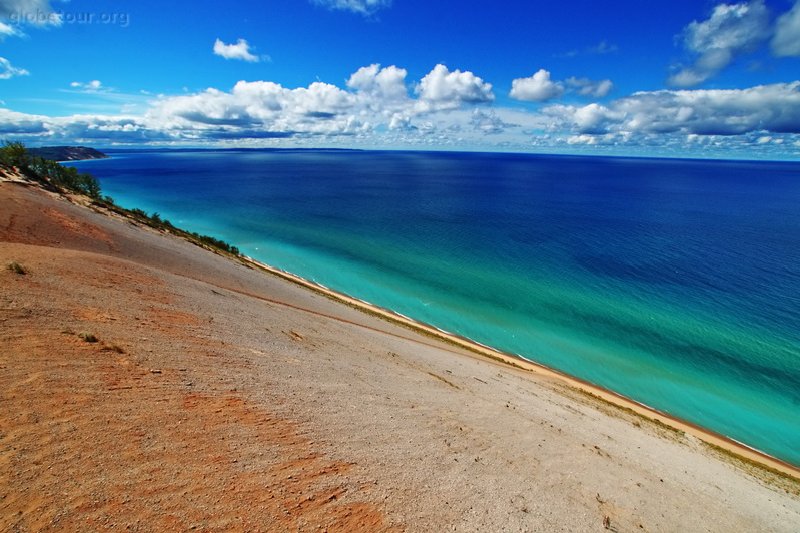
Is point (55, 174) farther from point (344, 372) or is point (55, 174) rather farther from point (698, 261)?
point (698, 261)

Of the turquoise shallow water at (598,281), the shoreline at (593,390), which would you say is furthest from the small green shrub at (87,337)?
the turquoise shallow water at (598,281)

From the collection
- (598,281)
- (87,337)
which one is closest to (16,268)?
(87,337)

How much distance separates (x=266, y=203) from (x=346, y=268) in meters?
75.3

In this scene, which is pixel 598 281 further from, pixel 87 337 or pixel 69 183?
pixel 69 183

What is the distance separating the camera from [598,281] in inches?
2223

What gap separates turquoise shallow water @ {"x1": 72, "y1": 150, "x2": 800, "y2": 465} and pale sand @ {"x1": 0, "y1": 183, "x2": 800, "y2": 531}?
12617mm

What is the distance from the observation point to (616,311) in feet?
157

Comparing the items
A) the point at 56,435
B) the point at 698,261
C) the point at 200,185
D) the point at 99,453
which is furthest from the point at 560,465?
the point at 200,185

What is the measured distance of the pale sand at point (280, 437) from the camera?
8.48 m

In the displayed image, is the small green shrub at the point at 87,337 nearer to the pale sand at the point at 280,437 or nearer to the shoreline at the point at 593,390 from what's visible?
the pale sand at the point at 280,437

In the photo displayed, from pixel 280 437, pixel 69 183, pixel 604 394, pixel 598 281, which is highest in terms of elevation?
pixel 69 183

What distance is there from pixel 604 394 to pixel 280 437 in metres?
32.0

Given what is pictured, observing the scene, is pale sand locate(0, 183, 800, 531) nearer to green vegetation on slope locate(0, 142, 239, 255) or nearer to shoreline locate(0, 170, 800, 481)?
shoreline locate(0, 170, 800, 481)

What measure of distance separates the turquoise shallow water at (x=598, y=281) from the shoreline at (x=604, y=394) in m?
1.20
